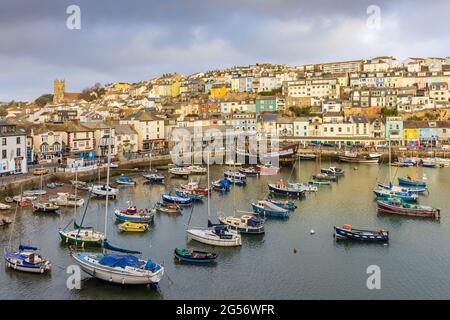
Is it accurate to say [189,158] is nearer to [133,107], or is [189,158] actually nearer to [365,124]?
[365,124]

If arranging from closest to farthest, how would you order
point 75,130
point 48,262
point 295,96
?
1. point 48,262
2. point 75,130
3. point 295,96

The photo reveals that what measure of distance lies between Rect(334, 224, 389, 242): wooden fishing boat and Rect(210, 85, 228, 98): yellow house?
52269mm

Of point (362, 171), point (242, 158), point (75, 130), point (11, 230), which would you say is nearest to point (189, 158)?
point (242, 158)

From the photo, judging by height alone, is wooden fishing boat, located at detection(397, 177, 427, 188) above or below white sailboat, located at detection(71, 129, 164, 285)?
above

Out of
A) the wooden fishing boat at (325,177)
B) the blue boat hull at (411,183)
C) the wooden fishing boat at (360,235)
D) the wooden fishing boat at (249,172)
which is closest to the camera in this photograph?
the wooden fishing boat at (360,235)

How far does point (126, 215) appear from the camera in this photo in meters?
21.0

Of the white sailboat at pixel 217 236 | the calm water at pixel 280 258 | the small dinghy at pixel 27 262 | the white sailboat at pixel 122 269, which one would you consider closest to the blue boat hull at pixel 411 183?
the calm water at pixel 280 258

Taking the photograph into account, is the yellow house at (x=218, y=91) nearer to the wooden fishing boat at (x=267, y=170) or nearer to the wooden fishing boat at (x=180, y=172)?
the wooden fishing boat at (x=267, y=170)

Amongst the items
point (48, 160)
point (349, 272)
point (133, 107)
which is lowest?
point (349, 272)

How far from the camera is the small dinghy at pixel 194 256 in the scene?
16062 millimetres

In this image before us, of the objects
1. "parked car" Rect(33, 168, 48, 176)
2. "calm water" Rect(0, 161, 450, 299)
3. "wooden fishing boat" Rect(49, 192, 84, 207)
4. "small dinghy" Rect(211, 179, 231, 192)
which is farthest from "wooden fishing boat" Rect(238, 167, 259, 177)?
"wooden fishing boat" Rect(49, 192, 84, 207)

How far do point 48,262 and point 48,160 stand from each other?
73.4 ft

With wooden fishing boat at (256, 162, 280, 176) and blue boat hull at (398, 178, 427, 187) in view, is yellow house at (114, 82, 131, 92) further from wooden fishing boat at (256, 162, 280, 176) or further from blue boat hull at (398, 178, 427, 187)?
blue boat hull at (398, 178, 427, 187)

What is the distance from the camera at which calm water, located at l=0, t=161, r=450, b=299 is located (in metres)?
13.9
